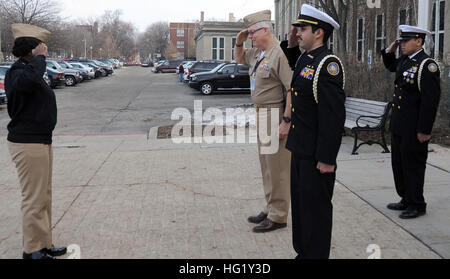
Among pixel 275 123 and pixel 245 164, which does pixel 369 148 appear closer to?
pixel 245 164

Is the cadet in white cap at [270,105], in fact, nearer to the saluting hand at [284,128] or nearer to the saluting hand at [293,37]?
the saluting hand at [284,128]

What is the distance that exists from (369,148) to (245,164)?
8.44 ft

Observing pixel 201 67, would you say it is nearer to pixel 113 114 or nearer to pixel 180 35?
pixel 113 114

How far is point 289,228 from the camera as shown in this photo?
491 cm

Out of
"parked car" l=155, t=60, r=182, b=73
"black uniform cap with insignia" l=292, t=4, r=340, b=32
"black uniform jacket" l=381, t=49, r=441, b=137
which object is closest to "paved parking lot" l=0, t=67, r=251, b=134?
"black uniform jacket" l=381, t=49, r=441, b=137

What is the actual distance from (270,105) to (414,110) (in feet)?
5.06

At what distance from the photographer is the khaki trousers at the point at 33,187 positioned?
3951mm

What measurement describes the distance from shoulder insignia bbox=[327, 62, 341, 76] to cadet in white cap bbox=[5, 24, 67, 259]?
2.23 meters

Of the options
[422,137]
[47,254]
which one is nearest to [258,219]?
[422,137]

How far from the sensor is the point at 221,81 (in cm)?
2562

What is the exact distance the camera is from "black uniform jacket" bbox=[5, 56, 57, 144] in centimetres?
386

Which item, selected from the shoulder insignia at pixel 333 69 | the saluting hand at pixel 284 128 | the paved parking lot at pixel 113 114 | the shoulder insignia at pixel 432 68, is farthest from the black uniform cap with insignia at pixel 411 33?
the paved parking lot at pixel 113 114

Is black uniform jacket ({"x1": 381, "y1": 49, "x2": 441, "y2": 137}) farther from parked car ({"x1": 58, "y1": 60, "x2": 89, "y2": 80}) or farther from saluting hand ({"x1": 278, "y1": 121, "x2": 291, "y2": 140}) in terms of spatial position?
parked car ({"x1": 58, "y1": 60, "x2": 89, "y2": 80})

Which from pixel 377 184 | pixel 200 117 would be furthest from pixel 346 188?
pixel 200 117
